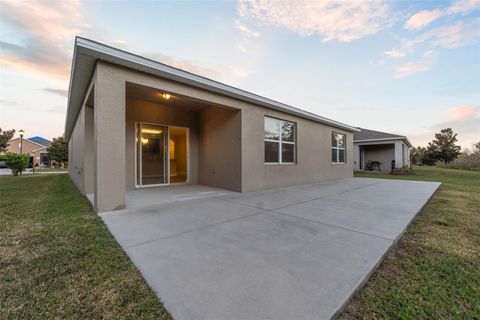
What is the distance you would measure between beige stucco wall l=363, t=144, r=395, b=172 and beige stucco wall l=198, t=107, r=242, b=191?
17.8m

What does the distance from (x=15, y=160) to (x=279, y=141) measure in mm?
18126

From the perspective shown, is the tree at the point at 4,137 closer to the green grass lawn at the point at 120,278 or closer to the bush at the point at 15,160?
the bush at the point at 15,160

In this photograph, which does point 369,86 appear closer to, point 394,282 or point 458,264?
point 458,264

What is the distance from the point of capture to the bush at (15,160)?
13.4m

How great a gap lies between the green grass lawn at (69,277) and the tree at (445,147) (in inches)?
1632

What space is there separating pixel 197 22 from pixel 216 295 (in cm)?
911

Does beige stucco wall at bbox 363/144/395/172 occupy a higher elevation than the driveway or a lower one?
higher

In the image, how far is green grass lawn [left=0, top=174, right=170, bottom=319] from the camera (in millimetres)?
1396

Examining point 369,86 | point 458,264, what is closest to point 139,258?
point 458,264

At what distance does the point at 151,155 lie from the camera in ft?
23.5

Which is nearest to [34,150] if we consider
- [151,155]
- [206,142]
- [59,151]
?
[59,151]

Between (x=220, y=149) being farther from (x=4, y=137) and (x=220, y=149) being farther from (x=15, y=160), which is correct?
(x=4, y=137)

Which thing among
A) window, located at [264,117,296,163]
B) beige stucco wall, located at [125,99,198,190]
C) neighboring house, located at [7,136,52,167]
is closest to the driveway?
beige stucco wall, located at [125,99,198,190]

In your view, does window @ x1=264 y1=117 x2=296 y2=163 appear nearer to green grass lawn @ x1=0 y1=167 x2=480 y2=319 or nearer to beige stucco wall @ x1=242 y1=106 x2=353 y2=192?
beige stucco wall @ x1=242 y1=106 x2=353 y2=192
